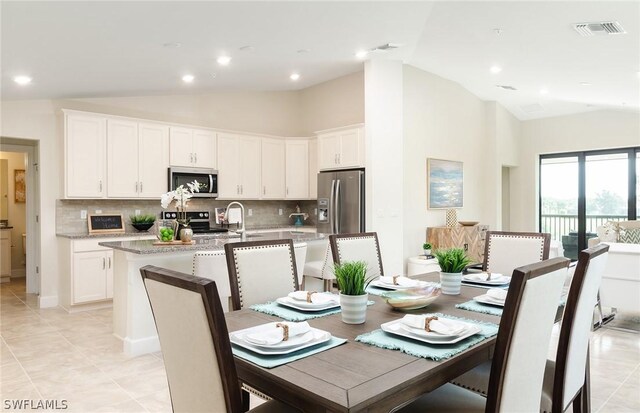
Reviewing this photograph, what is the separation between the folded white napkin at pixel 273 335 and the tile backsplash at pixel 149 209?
16.4ft

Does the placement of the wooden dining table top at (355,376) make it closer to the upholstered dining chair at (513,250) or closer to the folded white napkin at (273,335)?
the folded white napkin at (273,335)

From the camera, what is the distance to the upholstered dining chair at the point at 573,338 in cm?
170

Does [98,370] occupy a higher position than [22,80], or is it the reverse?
[22,80]

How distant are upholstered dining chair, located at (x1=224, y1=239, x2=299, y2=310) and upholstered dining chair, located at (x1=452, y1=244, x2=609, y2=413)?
1115mm

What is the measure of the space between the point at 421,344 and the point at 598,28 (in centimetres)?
380

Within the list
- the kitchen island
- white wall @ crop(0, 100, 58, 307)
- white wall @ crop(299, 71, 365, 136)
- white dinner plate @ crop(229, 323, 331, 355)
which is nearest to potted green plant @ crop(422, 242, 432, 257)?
white wall @ crop(299, 71, 365, 136)

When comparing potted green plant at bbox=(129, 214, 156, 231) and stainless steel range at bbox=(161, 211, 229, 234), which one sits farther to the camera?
stainless steel range at bbox=(161, 211, 229, 234)

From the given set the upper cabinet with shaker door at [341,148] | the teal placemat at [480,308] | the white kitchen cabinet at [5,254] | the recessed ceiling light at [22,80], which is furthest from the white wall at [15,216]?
the teal placemat at [480,308]

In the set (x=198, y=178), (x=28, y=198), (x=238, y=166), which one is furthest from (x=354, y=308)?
(x=28, y=198)

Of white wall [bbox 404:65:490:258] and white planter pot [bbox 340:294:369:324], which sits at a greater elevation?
white wall [bbox 404:65:490:258]

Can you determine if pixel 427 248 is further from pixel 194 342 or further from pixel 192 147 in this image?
pixel 194 342

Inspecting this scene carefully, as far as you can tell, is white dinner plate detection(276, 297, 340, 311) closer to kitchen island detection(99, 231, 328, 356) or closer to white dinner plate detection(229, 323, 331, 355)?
white dinner plate detection(229, 323, 331, 355)

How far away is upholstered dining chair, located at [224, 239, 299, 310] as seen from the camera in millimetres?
2229

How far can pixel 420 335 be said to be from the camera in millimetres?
1517
